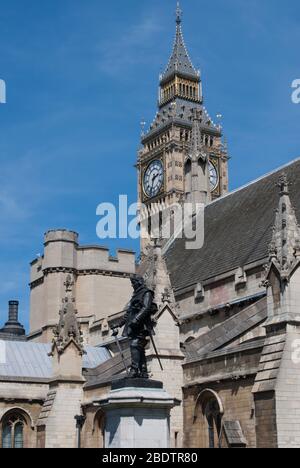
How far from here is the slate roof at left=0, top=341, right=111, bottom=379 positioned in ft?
119

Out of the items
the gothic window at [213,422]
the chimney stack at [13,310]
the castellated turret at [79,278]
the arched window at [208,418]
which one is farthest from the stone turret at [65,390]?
the chimney stack at [13,310]

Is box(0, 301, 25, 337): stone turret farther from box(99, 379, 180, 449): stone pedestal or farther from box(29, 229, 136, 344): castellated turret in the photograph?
box(99, 379, 180, 449): stone pedestal

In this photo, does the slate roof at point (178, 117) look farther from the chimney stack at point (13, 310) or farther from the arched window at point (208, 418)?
the arched window at point (208, 418)

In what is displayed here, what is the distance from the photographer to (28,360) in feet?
123

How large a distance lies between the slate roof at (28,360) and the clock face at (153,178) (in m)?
59.7

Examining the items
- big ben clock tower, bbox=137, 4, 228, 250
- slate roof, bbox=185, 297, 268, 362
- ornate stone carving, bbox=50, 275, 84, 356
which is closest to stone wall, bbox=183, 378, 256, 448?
slate roof, bbox=185, 297, 268, 362

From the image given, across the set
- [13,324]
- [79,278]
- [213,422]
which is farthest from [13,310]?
[213,422]

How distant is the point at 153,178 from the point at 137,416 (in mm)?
85757

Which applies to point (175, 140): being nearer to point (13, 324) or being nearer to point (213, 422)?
point (13, 324)

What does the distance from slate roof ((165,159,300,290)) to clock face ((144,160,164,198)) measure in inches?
2214

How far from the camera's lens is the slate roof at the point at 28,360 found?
3612 cm
